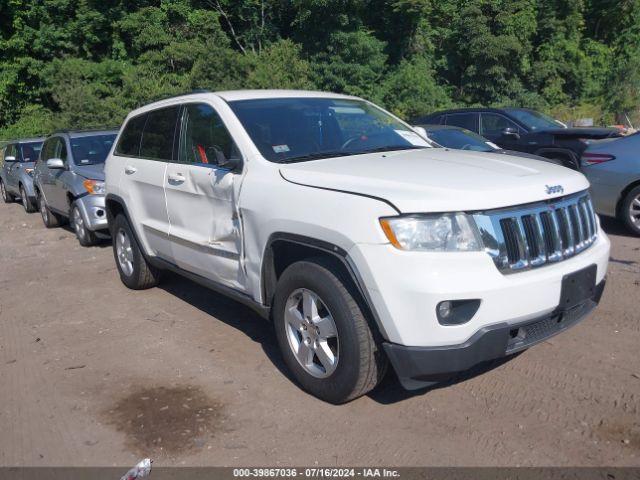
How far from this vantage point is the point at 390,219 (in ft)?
10.4

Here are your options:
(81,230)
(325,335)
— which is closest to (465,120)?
(81,230)

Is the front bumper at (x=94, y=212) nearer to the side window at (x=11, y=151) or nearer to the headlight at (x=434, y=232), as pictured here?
the headlight at (x=434, y=232)

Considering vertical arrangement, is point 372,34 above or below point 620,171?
above

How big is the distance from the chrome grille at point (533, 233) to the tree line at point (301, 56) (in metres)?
21.8

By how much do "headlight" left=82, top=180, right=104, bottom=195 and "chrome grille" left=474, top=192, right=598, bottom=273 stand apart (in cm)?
636

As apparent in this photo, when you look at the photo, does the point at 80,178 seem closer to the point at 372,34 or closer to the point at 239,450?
the point at 239,450

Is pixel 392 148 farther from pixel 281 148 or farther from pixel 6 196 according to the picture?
pixel 6 196

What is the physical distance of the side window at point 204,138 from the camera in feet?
14.4

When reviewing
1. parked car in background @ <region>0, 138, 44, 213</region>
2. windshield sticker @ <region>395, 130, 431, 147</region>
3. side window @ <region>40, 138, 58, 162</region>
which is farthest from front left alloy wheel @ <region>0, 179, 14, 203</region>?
windshield sticker @ <region>395, 130, 431, 147</region>

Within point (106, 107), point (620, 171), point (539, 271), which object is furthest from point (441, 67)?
point (539, 271)

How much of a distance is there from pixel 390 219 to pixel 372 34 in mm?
28902

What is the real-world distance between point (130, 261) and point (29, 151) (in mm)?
9057

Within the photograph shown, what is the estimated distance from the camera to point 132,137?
6016 mm

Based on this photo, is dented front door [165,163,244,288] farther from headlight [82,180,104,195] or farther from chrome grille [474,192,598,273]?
headlight [82,180,104,195]
